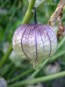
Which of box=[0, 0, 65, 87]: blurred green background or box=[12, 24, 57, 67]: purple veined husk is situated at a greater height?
box=[12, 24, 57, 67]: purple veined husk

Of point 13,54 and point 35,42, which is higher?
point 35,42

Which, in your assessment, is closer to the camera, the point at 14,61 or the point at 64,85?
the point at 14,61

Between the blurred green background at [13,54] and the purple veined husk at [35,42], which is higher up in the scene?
the purple veined husk at [35,42]

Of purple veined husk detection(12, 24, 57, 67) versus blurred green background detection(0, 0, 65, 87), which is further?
blurred green background detection(0, 0, 65, 87)

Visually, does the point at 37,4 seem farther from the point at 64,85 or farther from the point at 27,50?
the point at 64,85

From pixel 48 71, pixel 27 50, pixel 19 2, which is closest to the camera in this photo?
pixel 27 50

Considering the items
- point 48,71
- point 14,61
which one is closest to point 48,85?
point 48,71

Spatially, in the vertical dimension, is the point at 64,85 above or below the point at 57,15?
below

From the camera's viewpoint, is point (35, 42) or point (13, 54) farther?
point (13, 54)
